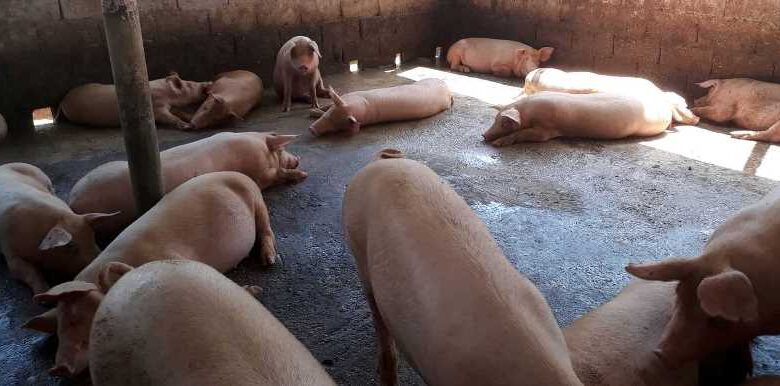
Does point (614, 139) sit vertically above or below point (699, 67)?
below

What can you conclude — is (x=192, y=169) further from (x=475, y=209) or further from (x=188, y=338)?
(x=188, y=338)

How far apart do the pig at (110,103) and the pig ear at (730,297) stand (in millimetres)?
5140

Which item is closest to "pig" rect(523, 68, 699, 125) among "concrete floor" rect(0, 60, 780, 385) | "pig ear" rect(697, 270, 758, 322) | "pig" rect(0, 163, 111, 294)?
"concrete floor" rect(0, 60, 780, 385)

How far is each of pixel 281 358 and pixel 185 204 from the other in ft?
6.41

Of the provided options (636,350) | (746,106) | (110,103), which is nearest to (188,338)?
(636,350)

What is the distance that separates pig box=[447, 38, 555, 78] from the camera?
8.32 metres

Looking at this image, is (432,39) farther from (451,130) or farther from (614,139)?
(614,139)

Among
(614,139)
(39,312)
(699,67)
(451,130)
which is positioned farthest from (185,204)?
(699,67)

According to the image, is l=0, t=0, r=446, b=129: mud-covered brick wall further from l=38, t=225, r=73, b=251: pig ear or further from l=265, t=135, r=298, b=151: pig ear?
l=38, t=225, r=73, b=251: pig ear

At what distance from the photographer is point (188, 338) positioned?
1.57m

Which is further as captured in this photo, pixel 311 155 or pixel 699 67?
pixel 699 67

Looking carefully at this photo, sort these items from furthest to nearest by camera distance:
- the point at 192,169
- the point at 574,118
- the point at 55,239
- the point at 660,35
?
1. the point at 660,35
2. the point at 574,118
3. the point at 192,169
4. the point at 55,239

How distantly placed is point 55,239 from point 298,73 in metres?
4.10

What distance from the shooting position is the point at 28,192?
12.1 feet
